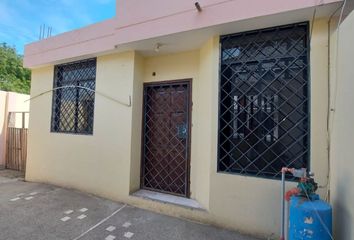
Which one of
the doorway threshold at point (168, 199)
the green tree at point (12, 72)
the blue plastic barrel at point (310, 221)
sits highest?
the green tree at point (12, 72)

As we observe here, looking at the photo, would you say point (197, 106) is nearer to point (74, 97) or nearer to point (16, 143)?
point (74, 97)

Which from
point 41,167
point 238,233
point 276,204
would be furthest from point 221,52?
point 41,167

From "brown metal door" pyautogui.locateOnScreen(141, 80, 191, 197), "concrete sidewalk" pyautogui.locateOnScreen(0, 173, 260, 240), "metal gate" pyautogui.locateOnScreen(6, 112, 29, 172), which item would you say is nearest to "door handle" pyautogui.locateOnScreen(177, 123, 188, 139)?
"brown metal door" pyautogui.locateOnScreen(141, 80, 191, 197)

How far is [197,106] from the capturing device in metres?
4.12

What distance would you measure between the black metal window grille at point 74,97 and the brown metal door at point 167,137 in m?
1.35

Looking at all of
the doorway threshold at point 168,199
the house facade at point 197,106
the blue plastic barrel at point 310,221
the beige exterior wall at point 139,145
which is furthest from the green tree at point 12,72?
the blue plastic barrel at point 310,221

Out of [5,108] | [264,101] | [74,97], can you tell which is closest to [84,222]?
[74,97]

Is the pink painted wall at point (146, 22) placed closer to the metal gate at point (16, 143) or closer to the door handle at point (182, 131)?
the door handle at point (182, 131)

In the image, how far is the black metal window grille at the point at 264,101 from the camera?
10.0ft

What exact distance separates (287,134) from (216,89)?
1.20 meters

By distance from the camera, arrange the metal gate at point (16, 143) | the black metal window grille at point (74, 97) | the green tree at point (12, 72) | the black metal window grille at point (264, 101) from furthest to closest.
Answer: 1. the green tree at point (12, 72)
2. the metal gate at point (16, 143)
3. the black metal window grille at point (74, 97)
4. the black metal window grille at point (264, 101)

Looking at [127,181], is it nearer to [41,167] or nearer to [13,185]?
[41,167]

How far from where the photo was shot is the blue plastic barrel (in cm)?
211

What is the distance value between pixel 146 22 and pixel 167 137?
2.10 meters
